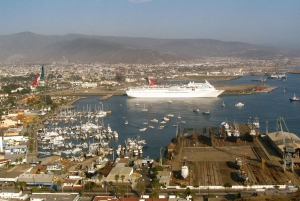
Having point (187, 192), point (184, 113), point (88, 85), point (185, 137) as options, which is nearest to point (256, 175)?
point (187, 192)

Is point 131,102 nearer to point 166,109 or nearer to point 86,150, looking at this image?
point 166,109

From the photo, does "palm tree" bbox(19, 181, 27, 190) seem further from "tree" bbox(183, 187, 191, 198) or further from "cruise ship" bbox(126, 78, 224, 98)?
"cruise ship" bbox(126, 78, 224, 98)

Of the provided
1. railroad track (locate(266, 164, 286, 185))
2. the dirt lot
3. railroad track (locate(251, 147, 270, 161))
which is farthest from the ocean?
railroad track (locate(266, 164, 286, 185))

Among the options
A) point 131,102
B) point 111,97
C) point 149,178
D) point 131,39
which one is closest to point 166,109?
point 131,102

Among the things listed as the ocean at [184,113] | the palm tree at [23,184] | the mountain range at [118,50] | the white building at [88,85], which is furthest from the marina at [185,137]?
the mountain range at [118,50]

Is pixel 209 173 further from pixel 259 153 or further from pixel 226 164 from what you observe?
pixel 259 153

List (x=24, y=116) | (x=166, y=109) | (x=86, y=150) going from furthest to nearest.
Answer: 1. (x=166, y=109)
2. (x=24, y=116)
3. (x=86, y=150)

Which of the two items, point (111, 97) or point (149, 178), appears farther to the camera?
point (111, 97)

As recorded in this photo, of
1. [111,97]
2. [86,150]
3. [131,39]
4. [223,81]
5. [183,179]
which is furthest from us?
[131,39]
